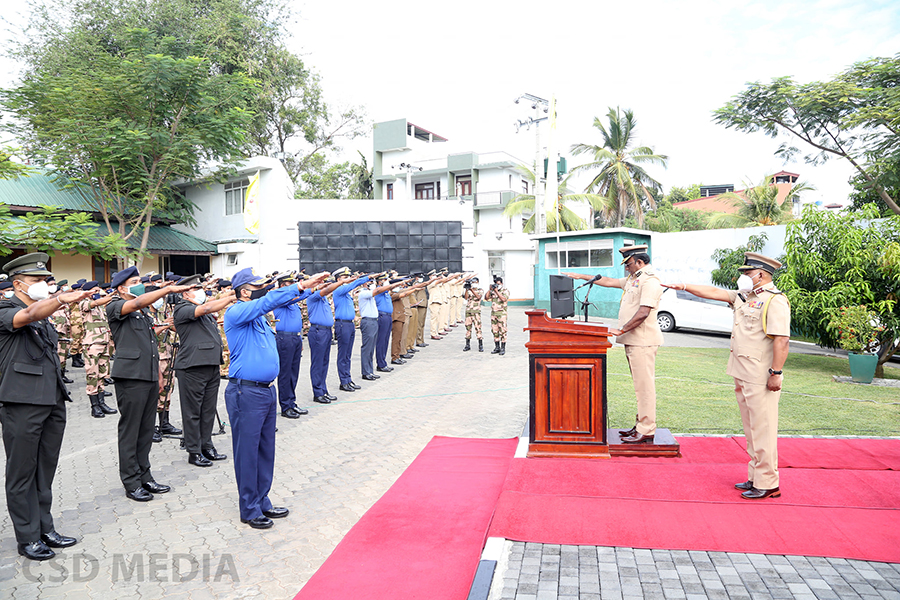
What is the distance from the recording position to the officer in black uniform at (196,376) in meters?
5.80

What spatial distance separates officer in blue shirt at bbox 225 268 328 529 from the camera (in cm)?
427

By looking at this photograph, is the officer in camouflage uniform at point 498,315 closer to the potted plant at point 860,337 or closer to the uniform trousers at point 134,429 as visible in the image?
the potted plant at point 860,337

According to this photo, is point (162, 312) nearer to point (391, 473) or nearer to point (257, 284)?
point (257, 284)

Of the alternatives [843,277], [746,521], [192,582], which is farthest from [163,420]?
[843,277]

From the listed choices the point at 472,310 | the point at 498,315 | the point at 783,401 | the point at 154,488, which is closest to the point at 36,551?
the point at 154,488

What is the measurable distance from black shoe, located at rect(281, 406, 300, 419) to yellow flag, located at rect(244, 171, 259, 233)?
14385 millimetres

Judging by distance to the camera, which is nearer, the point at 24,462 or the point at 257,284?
the point at 24,462

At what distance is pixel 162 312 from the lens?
808 cm

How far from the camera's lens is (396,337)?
12430mm

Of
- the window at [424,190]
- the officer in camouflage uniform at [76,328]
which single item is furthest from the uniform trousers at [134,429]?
the window at [424,190]

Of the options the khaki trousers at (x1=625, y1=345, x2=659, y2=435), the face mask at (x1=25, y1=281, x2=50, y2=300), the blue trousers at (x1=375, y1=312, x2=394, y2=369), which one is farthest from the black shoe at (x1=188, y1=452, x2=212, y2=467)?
the blue trousers at (x1=375, y1=312, x2=394, y2=369)

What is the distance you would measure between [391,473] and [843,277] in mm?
9660

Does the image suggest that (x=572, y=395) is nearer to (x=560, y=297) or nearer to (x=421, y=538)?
(x=560, y=297)

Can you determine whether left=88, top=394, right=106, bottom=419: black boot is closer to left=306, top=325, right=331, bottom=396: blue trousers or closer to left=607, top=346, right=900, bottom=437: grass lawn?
A: left=306, top=325, right=331, bottom=396: blue trousers
